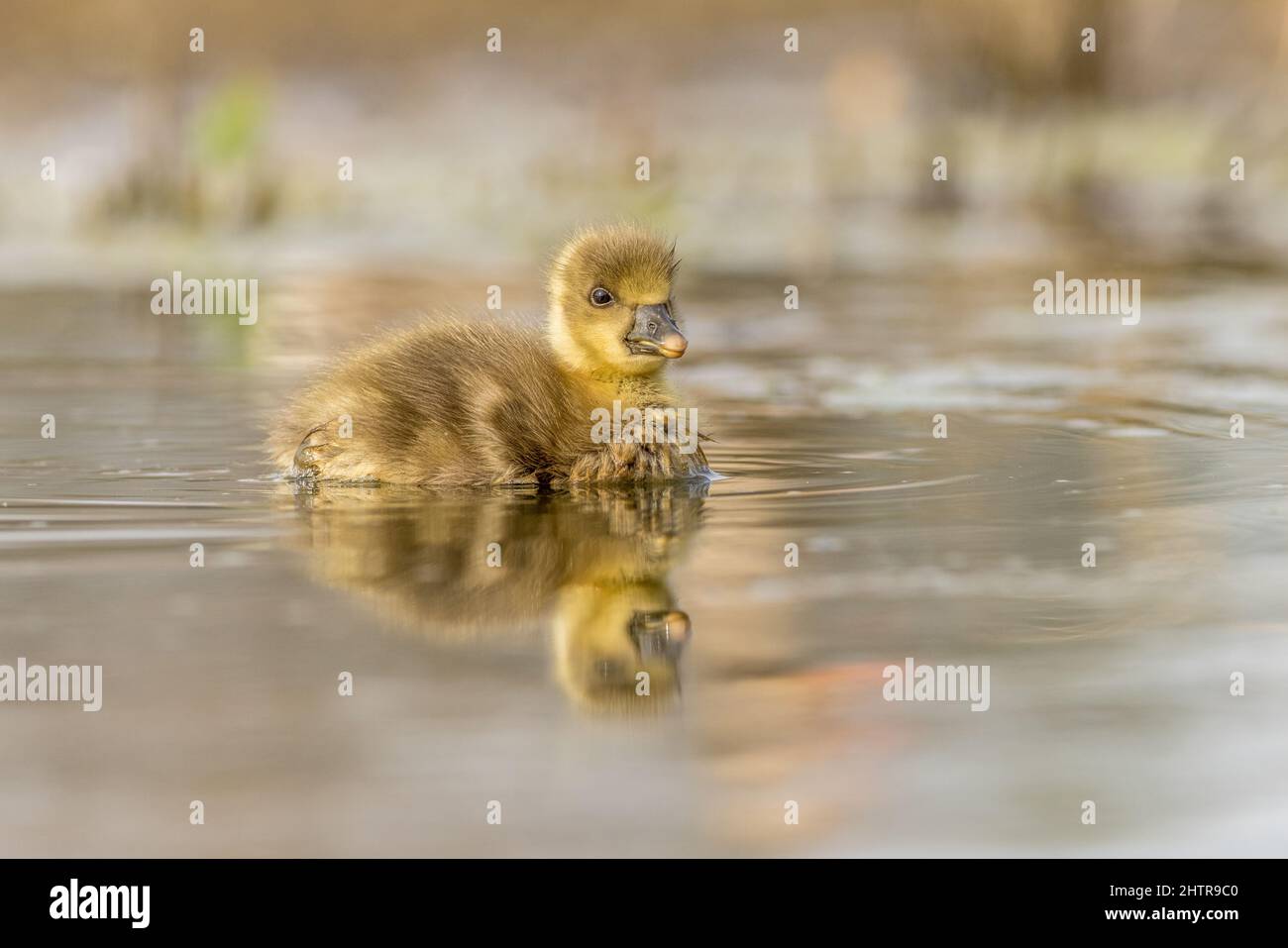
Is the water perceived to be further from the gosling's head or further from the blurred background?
the gosling's head

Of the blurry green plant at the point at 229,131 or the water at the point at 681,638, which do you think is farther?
the blurry green plant at the point at 229,131

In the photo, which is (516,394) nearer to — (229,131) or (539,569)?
(539,569)

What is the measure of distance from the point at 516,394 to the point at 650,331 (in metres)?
0.51

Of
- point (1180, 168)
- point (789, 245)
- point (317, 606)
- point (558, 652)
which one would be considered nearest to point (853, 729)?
point (558, 652)

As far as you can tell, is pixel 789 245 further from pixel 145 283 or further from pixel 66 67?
pixel 66 67

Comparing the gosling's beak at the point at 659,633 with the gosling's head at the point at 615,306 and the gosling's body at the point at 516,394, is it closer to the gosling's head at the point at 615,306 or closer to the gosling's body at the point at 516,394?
the gosling's body at the point at 516,394

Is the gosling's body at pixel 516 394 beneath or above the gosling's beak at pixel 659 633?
above

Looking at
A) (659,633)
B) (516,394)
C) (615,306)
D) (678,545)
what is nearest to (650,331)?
(615,306)

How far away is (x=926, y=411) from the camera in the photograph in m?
8.61

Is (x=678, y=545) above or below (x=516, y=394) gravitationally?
below

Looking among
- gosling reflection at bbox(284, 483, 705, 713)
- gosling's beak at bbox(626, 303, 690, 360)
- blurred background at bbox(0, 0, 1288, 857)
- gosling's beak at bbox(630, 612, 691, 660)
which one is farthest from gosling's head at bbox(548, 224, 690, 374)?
gosling's beak at bbox(630, 612, 691, 660)

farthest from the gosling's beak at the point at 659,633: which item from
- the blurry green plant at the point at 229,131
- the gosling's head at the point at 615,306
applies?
the blurry green plant at the point at 229,131

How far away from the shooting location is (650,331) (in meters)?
6.95

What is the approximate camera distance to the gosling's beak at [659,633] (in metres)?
4.63
